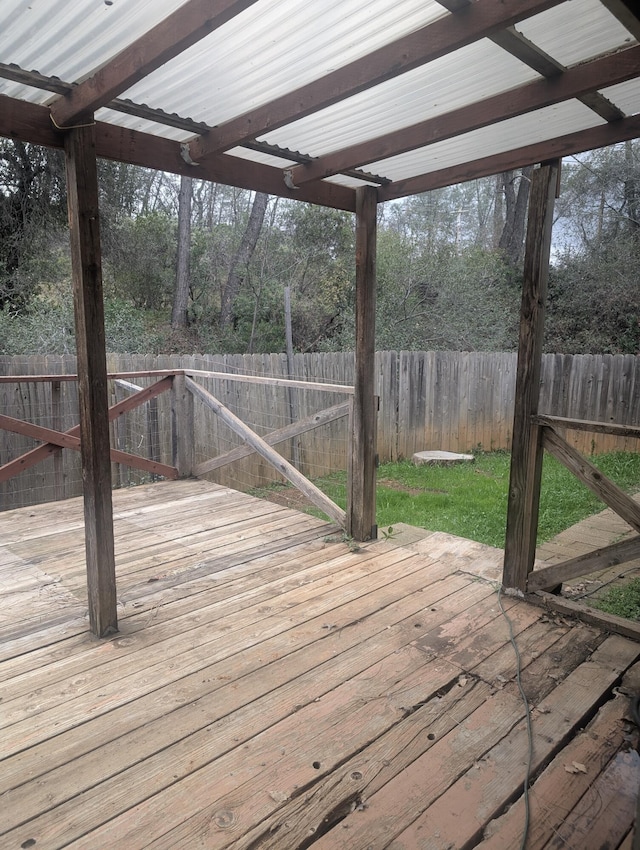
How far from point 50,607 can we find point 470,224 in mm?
15168

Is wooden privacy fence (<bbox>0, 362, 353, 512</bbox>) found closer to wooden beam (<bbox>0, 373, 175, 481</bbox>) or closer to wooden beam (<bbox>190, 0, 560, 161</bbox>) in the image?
wooden beam (<bbox>0, 373, 175, 481</bbox>)

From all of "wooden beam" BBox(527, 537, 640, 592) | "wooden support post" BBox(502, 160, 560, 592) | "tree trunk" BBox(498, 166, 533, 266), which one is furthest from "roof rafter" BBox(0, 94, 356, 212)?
"tree trunk" BBox(498, 166, 533, 266)

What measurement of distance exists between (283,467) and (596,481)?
7.40 feet

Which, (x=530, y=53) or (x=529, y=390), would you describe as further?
(x=529, y=390)

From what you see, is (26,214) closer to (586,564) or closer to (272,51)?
(272,51)

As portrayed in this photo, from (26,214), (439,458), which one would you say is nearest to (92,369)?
(439,458)

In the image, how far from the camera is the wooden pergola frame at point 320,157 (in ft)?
5.94

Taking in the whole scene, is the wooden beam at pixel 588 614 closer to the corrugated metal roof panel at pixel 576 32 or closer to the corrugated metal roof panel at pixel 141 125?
the corrugated metal roof panel at pixel 576 32

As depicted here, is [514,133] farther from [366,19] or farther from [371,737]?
[371,737]

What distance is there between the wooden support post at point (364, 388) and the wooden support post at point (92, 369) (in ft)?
5.36

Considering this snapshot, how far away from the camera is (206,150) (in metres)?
2.72

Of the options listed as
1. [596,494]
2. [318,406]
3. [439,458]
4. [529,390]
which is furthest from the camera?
[439,458]

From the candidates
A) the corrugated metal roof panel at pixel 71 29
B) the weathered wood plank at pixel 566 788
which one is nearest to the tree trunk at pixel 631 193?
the weathered wood plank at pixel 566 788

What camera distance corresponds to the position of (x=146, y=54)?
1.86 meters
